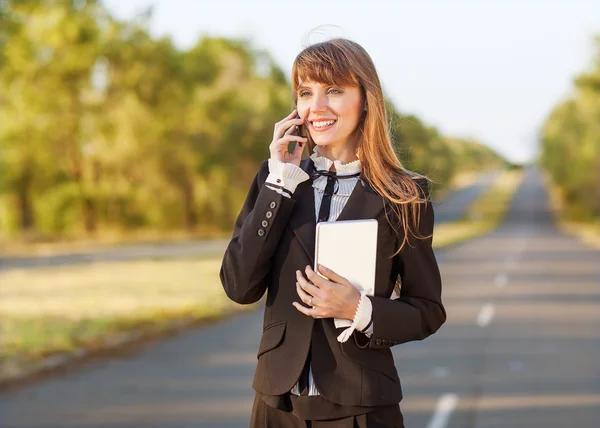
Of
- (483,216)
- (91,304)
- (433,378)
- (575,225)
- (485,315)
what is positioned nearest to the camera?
(433,378)

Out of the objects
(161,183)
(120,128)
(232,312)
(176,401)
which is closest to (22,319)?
(232,312)

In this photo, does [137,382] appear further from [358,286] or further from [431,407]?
[358,286]

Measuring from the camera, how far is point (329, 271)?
2566 millimetres

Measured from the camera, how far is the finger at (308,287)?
253 centimetres

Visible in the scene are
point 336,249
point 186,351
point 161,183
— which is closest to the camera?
point 336,249

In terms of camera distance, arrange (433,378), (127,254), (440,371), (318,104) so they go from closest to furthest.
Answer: (318,104) < (433,378) < (440,371) < (127,254)

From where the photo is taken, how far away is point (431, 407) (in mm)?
11289

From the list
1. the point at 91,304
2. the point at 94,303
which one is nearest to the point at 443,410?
the point at 91,304

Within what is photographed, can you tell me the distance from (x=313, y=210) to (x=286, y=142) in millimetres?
206

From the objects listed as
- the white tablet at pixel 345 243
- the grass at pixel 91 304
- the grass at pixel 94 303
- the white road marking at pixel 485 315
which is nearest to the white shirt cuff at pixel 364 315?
the white tablet at pixel 345 243

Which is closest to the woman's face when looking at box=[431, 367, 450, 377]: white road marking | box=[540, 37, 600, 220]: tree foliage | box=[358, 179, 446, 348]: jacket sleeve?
box=[358, 179, 446, 348]: jacket sleeve

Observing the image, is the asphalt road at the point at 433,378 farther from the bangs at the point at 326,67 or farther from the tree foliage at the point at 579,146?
the tree foliage at the point at 579,146

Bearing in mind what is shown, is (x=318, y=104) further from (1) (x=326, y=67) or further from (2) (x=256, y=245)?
(2) (x=256, y=245)

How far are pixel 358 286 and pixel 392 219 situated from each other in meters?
0.21
